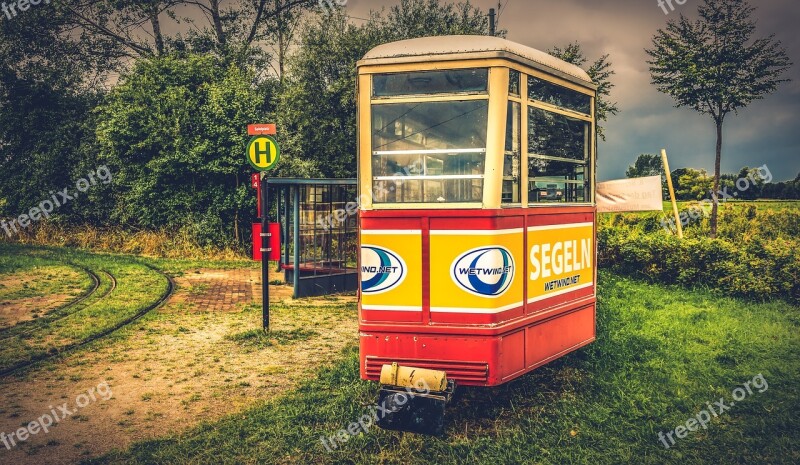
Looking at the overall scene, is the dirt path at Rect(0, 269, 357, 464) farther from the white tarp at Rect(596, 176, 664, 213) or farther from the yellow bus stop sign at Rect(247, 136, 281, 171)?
the white tarp at Rect(596, 176, 664, 213)

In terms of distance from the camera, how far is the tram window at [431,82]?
16.8 ft

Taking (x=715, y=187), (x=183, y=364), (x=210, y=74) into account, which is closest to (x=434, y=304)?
(x=183, y=364)

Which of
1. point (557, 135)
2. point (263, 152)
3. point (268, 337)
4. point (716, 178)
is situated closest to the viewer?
point (557, 135)

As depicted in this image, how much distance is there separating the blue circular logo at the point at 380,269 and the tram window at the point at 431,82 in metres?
1.43

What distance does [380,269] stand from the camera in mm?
5328

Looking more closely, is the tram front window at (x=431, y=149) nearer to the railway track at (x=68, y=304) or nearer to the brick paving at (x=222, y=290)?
the brick paving at (x=222, y=290)

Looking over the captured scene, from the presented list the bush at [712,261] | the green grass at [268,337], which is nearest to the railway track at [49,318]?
the green grass at [268,337]

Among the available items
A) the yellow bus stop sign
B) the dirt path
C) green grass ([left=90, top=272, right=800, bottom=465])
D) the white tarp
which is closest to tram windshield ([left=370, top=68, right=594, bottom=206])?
green grass ([left=90, top=272, right=800, bottom=465])

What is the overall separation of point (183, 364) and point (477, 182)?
15.1 ft

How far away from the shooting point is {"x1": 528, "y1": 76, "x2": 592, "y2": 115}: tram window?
18.4 ft

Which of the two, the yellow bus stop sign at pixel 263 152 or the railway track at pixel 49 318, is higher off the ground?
the yellow bus stop sign at pixel 263 152

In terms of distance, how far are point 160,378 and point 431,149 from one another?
14.0ft

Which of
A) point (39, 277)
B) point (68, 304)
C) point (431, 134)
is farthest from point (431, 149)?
point (39, 277)

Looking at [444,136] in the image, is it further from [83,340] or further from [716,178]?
[716,178]
